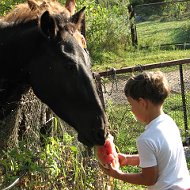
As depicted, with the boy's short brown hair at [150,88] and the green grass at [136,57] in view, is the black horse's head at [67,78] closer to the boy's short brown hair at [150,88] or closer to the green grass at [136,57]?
the boy's short brown hair at [150,88]

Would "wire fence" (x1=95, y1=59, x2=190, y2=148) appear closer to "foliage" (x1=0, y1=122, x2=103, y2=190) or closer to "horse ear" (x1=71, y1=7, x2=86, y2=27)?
"foliage" (x1=0, y1=122, x2=103, y2=190)

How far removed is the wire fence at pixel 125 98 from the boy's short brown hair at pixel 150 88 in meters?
2.13

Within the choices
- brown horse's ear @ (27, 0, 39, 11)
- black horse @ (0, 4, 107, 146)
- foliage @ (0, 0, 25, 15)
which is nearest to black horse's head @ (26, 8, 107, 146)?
black horse @ (0, 4, 107, 146)

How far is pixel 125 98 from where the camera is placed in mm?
8812

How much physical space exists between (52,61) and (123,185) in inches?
91.0

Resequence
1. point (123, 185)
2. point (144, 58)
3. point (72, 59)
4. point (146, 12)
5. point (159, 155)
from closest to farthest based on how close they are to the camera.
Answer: point (159, 155), point (72, 59), point (123, 185), point (144, 58), point (146, 12)

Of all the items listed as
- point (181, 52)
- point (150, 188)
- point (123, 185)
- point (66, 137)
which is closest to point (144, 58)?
point (181, 52)

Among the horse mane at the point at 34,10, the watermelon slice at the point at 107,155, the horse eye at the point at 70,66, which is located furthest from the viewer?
the horse mane at the point at 34,10

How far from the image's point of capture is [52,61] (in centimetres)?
381

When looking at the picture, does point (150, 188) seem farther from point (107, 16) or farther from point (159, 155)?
point (107, 16)

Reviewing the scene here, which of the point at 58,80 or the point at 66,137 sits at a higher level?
the point at 58,80

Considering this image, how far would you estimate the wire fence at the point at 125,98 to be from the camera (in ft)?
18.1

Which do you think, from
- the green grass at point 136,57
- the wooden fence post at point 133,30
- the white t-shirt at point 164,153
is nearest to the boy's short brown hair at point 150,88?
the white t-shirt at point 164,153

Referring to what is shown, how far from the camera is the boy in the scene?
9.73ft
